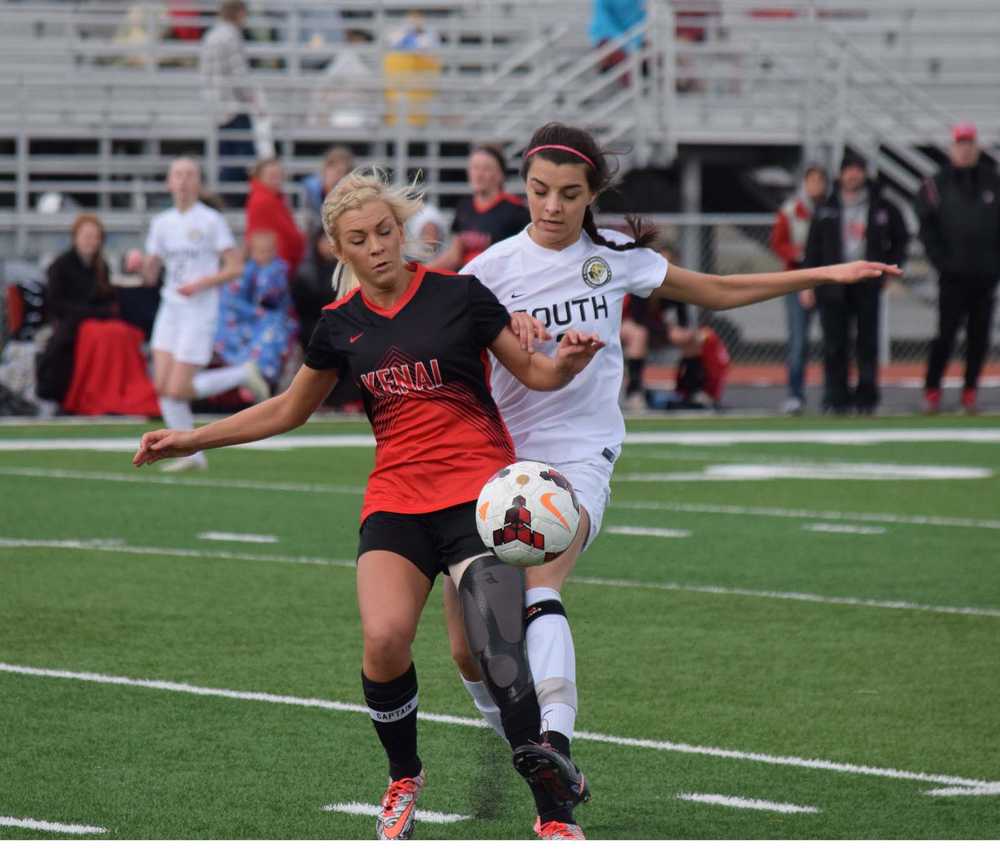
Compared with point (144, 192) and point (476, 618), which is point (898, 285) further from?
point (476, 618)

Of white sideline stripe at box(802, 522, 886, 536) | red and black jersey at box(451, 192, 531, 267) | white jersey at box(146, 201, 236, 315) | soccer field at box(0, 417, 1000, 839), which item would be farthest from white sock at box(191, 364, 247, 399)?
white sideline stripe at box(802, 522, 886, 536)

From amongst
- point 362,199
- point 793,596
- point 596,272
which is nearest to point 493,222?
point 793,596

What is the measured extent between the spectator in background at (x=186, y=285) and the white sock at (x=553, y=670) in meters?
9.41

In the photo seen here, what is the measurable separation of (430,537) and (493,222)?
31.0 ft

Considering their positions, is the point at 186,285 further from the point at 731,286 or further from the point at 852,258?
the point at 731,286

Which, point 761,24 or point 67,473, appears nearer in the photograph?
point 67,473

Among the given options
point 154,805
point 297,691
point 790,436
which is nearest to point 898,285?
point 790,436

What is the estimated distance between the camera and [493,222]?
14906 mm

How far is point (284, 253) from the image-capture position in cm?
2002

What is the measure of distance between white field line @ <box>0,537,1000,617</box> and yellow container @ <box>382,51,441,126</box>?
14576 mm

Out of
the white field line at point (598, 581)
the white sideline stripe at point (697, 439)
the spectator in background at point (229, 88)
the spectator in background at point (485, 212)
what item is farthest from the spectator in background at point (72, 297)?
the white field line at point (598, 581)

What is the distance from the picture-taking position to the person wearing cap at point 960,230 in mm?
19625

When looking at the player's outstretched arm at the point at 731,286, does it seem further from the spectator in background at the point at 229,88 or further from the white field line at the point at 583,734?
the spectator in background at the point at 229,88

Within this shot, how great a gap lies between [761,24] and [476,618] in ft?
73.2
